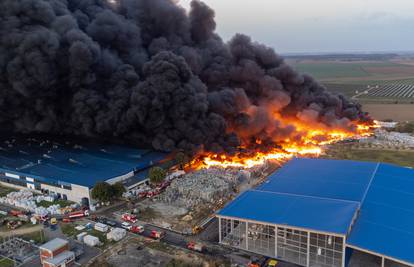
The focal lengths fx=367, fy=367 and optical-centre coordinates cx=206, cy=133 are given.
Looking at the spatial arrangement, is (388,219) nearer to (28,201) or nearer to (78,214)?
(78,214)

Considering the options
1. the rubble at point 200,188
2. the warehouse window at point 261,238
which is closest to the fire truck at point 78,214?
the rubble at point 200,188

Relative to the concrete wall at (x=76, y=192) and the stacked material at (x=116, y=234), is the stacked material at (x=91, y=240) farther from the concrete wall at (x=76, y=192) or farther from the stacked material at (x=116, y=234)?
the concrete wall at (x=76, y=192)

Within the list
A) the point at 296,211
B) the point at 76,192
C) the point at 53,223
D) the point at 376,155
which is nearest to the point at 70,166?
the point at 76,192

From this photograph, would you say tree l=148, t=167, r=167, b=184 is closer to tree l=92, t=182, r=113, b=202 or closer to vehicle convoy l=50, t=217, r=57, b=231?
tree l=92, t=182, r=113, b=202

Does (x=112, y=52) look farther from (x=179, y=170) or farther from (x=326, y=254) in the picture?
(x=326, y=254)

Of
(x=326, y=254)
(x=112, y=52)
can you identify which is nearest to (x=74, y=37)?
(x=112, y=52)
